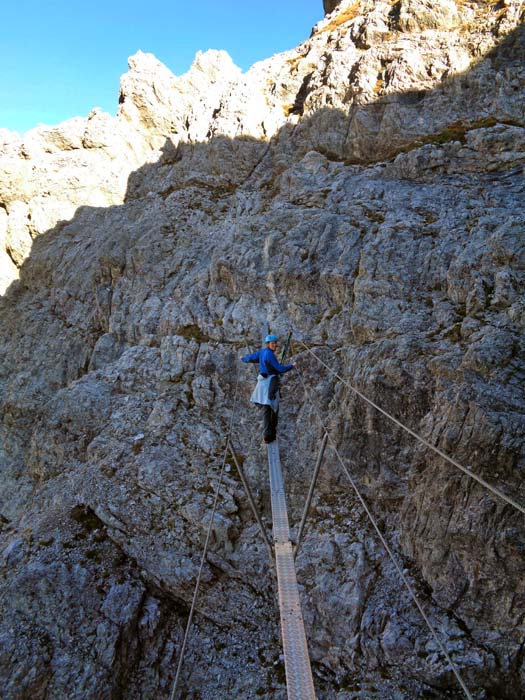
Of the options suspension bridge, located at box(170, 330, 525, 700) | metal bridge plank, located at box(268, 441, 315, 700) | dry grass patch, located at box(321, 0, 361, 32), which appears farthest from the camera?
dry grass patch, located at box(321, 0, 361, 32)

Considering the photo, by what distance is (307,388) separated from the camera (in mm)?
13078

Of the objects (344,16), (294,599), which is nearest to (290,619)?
(294,599)

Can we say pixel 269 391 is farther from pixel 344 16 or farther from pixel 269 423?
pixel 344 16

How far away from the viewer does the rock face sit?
8477mm

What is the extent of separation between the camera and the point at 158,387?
52.1 ft

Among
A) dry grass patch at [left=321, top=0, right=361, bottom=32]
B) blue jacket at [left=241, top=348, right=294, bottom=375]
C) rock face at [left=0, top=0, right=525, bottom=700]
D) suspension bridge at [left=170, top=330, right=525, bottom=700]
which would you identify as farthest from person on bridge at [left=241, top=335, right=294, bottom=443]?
dry grass patch at [left=321, top=0, right=361, bottom=32]

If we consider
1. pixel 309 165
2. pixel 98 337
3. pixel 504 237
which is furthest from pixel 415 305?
pixel 98 337

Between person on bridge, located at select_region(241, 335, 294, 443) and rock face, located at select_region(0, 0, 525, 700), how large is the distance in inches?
27.4

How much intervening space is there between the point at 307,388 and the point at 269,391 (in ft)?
4.68

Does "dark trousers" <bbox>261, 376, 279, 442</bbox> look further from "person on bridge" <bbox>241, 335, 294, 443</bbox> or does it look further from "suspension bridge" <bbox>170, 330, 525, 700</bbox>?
"suspension bridge" <bbox>170, 330, 525, 700</bbox>

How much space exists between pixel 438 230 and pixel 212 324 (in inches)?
359

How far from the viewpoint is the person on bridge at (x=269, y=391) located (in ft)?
40.8

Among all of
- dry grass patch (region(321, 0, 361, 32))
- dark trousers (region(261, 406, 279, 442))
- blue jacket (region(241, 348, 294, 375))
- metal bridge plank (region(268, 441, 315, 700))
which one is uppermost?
dry grass patch (region(321, 0, 361, 32))

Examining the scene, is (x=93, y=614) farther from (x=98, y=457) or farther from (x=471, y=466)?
(x=471, y=466)
